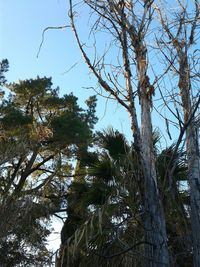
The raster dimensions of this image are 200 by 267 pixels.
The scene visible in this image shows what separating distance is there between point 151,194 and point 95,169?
17.5 feet

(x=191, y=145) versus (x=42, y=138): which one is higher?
(x=42, y=138)

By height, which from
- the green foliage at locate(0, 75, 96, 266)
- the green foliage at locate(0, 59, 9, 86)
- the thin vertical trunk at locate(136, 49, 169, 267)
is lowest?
the thin vertical trunk at locate(136, 49, 169, 267)

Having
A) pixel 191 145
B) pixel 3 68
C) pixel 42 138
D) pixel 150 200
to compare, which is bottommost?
pixel 150 200

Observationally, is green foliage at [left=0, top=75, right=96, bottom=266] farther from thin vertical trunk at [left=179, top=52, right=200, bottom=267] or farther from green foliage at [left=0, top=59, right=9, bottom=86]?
thin vertical trunk at [left=179, top=52, right=200, bottom=267]

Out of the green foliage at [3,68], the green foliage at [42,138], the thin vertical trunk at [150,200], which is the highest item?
the green foliage at [3,68]

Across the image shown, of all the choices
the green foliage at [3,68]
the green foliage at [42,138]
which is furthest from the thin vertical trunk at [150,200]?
the green foliage at [3,68]

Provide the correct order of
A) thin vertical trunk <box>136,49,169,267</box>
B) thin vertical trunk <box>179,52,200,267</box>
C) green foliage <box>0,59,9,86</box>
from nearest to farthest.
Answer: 1. thin vertical trunk <box>136,49,169,267</box>
2. thin vertical trunk <box>179,52,200,267</box>
3. green foliage <box>0,59,9,86</box>

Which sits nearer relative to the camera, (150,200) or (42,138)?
(150,200)

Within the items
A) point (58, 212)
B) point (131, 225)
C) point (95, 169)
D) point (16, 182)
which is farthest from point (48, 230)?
point (131, 225)

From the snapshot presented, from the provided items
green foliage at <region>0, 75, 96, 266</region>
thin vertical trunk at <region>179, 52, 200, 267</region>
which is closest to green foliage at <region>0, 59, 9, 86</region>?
green foliage at <region>0, 75, 96, 266</region>

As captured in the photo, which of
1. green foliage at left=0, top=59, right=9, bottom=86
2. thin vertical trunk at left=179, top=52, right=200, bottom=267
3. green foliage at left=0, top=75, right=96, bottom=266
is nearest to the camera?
thin vertical trunk at left=179, top=52, right=200, bottom=267

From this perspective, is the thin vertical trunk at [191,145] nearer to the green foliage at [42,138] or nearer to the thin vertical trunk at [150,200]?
the thin vertical trunk at [150,200]

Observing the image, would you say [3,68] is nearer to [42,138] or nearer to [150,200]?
[42,138]

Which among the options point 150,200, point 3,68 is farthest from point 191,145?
point 3,68
